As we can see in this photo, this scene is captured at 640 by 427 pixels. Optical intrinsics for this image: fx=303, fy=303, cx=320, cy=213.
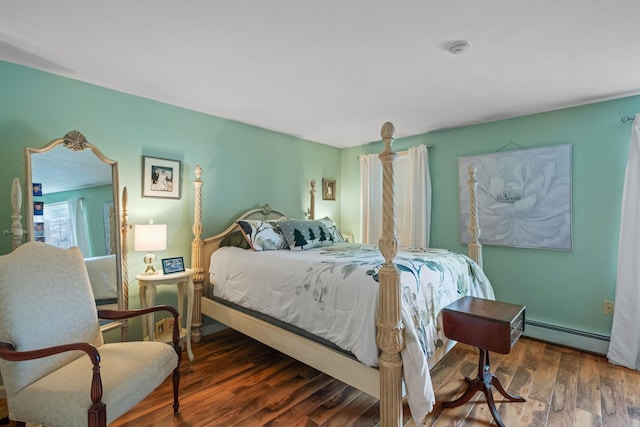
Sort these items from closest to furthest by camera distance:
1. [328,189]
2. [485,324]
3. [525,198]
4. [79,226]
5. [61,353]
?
1. [61,353]
2. [485,324]
3. [79,226]
4. [525,198]
5. [328,189]

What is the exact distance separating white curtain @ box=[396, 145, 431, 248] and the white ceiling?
915 millimetres

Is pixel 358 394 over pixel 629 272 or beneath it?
beneath

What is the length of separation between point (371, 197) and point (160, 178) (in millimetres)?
2707

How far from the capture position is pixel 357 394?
212 cm

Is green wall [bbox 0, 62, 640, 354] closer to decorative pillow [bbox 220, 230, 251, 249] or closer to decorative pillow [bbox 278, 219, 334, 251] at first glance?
decorative pillow [bbox 220, 230, 251, 249]

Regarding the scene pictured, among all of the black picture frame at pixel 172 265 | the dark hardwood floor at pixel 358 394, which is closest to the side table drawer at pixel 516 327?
the dark hardwood floor at pixel 358 394

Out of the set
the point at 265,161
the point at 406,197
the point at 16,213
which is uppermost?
the point at 265,161

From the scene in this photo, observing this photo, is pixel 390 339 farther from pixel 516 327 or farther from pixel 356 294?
pixel 516 327

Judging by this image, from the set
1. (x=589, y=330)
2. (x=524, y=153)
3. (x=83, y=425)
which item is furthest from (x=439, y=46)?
(x=589, y=330)

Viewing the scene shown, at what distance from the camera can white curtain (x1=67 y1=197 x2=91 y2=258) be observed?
223 centimetres

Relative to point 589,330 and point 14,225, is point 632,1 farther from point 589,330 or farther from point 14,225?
point 14,225

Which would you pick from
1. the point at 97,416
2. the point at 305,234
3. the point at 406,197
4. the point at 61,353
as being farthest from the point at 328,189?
the point at 97,416

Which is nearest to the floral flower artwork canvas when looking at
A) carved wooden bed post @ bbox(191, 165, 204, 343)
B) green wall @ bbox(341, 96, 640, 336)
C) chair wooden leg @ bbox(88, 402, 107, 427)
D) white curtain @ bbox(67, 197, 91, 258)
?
green wall @ bbox(341, 96, 640, 336)

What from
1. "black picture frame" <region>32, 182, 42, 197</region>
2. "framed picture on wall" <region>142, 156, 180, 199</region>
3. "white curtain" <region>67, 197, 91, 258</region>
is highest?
"framed picture on wall" <region>142, 156, 180, 199</region>
